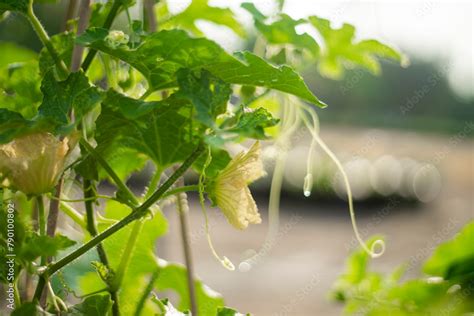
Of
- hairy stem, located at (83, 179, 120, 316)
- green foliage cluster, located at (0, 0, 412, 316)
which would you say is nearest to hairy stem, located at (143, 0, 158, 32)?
green foliage cluster, located at (0, 0, 412, 316)

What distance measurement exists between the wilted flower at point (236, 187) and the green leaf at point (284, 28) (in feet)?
0.64

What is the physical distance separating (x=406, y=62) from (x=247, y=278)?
17.2ft

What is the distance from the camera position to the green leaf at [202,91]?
0.44m

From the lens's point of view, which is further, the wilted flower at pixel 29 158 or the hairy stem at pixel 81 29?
the hairy stem at pixel 81 29

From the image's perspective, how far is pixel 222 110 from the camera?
484mm

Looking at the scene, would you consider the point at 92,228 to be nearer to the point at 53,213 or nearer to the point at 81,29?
the point at 53,213

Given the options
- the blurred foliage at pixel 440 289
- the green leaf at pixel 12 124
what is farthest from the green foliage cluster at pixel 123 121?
the blurred foliage at pixel 440 289

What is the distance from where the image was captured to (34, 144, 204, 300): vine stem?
0.47 metres

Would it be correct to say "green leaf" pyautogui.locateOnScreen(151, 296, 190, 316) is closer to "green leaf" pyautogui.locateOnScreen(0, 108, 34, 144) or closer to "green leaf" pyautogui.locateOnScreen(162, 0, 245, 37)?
"green leaf" pyautogui.locateOnScreen(0, 108, 34, 144)

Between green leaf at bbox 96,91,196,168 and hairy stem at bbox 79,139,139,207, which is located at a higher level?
green leaf at bbox 96,91,196,168

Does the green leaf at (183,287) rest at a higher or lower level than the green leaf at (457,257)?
lower

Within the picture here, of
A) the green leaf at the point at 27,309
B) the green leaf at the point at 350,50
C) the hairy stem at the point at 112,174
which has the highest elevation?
the green leaf at the point at 350,50

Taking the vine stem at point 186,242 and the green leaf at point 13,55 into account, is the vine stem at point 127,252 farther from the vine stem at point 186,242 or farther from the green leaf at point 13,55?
the green leaf at point 13,55

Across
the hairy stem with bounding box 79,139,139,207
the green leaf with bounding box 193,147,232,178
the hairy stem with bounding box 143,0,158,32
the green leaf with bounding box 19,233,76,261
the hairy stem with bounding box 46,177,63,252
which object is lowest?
the green leaf with bounding box 19,233,76,261
